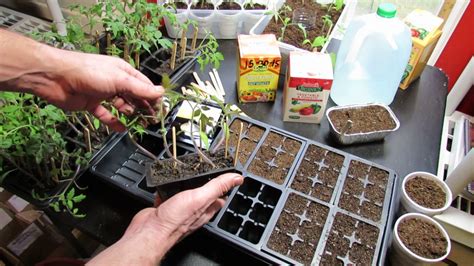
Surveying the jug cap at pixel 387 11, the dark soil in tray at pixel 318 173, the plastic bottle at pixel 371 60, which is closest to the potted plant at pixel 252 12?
the plastic bottle at pixel 371 60

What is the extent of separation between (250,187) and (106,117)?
426 millimetres

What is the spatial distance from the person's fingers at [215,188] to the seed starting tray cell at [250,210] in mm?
104

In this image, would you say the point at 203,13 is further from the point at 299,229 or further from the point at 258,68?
the point at 299,229

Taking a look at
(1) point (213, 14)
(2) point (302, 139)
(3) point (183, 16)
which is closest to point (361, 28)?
(2) point (302, 139)

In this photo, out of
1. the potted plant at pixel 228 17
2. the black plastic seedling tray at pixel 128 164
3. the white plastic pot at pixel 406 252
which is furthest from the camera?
the potted plant at pixel 228 17

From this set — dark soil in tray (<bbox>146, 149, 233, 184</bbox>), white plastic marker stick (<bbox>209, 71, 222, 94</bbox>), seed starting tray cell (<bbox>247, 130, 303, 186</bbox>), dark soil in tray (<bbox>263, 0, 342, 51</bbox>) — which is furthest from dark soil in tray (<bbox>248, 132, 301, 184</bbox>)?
dark soil in tray (<bbox>263, 0, 342, 51</bbox>)

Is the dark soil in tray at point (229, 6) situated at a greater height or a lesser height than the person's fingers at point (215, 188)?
greater

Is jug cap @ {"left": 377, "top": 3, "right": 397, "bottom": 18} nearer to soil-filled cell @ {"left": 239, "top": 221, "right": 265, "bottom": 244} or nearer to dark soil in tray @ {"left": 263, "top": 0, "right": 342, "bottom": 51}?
dark soil in tray @ {"left": 263, "top": 0, "right": 342, "bottom": 51}

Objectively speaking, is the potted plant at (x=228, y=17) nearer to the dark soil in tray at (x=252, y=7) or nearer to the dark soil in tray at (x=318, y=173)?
the dark soil in tray at (x=252, y=7)

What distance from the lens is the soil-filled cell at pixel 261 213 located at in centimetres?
90

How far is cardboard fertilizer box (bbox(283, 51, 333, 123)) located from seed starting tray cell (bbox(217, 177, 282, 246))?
1.02 ft

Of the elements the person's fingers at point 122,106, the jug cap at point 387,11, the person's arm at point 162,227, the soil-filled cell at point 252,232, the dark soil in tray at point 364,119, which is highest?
the jug cap at point 387,11

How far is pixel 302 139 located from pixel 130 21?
2.16ft

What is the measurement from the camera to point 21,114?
885mm
